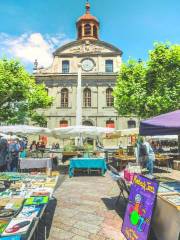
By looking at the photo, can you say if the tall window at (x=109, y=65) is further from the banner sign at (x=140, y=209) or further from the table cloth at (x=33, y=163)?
the banner sign at (x=140, y=209)

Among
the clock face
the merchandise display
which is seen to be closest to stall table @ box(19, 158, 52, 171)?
the merchandise display

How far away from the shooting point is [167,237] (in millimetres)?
Result: 3711

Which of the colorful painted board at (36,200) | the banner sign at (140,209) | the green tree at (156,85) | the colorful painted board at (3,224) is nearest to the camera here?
the colorful painted board at (3,224)

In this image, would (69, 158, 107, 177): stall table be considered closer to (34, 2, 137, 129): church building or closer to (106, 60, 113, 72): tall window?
(34, 2, 137, 129): church building

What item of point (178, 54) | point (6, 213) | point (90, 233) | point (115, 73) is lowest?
point (90, 233)

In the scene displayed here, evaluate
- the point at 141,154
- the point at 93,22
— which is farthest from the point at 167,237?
the point at 93,22

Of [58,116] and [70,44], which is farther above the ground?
[70,44]

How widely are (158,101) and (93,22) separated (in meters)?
20.9

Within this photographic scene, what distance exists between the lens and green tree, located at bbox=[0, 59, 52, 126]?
2228 centimetres

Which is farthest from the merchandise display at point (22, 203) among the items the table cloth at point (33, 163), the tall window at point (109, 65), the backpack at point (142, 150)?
the tall window at point (109, 65)

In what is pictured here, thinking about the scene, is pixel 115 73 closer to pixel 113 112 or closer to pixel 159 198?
pixel 113 112

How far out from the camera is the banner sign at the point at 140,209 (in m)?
3.65

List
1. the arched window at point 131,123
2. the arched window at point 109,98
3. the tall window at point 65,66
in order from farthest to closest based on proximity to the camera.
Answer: the tall window at point 65,66 < the arched window at point 109,98 < the arched window at point 131,123

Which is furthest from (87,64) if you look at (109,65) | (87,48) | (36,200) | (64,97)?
(36,200)
